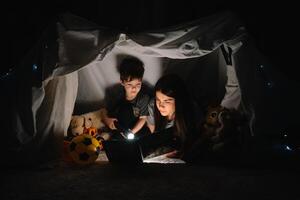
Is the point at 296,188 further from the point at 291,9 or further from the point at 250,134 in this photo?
the point at 291,9

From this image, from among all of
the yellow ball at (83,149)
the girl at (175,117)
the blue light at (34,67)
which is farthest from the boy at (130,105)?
the blue light at (34,67)

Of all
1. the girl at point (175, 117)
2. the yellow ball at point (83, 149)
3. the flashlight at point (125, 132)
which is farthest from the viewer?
the flashlight at point (125, 132)

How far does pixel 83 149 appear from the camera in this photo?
3580 millimetres

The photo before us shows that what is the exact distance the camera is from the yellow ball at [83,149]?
3582 mm

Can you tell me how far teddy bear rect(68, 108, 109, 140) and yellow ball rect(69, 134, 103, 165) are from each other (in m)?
0.58

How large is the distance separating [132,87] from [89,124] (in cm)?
65

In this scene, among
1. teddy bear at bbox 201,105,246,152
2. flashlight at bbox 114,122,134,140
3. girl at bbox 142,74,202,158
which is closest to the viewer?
teddy bear at bbox 201,105,246,152

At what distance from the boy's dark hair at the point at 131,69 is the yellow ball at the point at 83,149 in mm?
980

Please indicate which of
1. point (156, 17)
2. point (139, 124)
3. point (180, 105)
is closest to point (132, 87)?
point (139, 124)

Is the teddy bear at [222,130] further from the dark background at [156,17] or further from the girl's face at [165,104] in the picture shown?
the dark background at [156,17]

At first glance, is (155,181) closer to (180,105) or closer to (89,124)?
(180,105)

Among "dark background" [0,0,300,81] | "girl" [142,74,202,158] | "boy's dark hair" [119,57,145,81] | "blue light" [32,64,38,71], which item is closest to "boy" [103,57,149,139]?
"boy's dark hair" [119,57,145,81]

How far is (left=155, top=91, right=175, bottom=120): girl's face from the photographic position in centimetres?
402

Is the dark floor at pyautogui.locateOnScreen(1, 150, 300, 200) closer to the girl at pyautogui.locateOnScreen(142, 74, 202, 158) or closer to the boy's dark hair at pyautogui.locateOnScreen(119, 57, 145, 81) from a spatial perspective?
the girl at pyautogui.locateOnScreen(142, 74, 202, 158)
